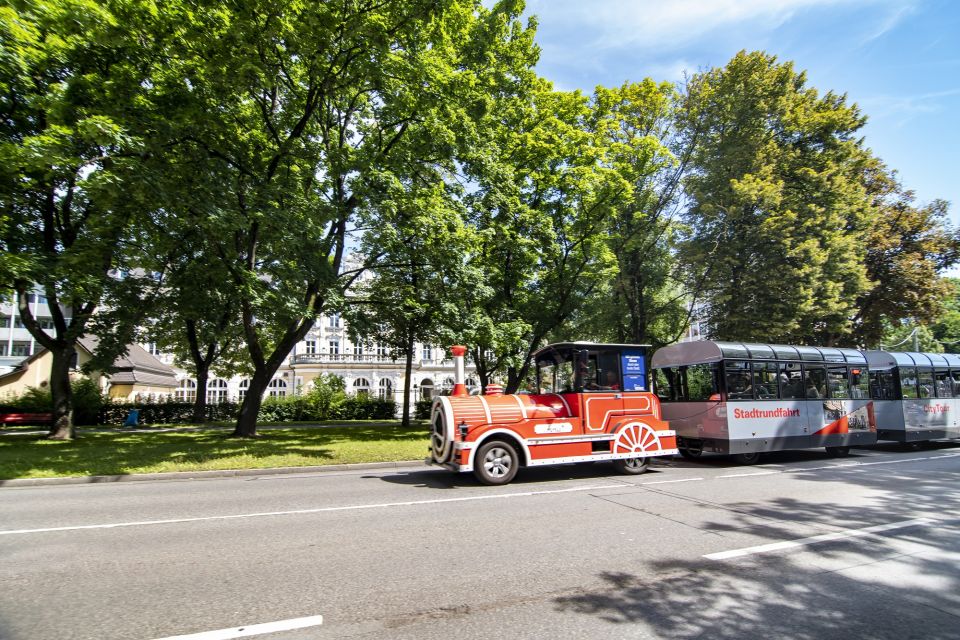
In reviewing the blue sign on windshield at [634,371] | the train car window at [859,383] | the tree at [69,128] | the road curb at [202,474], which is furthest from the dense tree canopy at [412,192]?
the blue sign on windshield at [634,371]

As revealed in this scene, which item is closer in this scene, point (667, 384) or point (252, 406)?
point (667, 384)

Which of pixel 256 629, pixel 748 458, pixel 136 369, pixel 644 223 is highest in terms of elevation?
pixel 644 223

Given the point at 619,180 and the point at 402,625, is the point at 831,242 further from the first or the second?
the point at 402,625

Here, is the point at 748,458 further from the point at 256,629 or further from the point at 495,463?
the point at 256,629

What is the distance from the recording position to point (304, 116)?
15484 mm

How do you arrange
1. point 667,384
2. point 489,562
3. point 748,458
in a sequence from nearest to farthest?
point 489,562
point 748,458
point 667,384

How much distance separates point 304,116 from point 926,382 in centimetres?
2268

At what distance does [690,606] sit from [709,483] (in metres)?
6.62

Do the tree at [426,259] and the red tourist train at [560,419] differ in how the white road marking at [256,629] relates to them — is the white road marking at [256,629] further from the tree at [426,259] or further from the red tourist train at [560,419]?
the tree at [426,259]

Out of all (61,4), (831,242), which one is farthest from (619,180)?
(61,4)

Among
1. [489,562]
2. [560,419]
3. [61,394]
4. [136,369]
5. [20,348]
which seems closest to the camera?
[489,562]

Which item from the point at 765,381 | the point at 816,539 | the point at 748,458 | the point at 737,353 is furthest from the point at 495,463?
the point at 765,381

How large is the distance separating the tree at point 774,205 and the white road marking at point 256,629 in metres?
23.8

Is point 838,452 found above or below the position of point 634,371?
below
